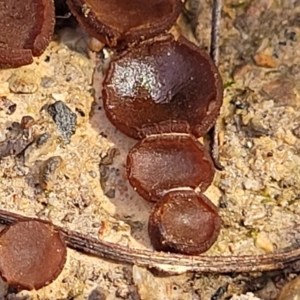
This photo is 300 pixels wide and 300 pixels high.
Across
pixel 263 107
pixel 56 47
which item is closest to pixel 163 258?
pixel 263 107

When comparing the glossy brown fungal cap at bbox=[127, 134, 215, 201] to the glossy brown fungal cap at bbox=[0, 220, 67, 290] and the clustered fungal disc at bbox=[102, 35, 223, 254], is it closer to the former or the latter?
the clustered fungal disc at bbox=[102, 35, 223, 254]

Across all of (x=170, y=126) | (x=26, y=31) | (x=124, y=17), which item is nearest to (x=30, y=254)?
(x=170, y=126)

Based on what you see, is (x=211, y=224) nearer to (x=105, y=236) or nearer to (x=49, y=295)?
(x=105, y=236)

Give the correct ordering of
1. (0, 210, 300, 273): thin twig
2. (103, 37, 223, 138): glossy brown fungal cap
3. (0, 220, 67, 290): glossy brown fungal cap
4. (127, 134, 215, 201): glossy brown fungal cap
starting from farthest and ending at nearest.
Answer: (103, 37, 223, 138): glossy brown fungal cap < (127, 134, 215, 201): glossy brown fungal cap < (0, 210, 300, 273): thin twig < (0, 220, 67, 290): glossy brown fungal cap

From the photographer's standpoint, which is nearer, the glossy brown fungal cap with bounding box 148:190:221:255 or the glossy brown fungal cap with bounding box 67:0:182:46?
the glossy brown fungal cap with bounding box 148:190:221:255

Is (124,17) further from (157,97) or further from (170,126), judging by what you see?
(170,126)

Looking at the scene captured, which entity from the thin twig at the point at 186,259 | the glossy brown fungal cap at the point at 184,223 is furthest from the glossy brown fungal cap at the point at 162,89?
the thin twig at the point at 186,259

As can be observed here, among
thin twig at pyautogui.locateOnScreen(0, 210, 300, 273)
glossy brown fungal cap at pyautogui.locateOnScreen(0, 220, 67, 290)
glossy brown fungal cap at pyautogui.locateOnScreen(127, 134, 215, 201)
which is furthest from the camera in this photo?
glossy brown fungal cap at pyautogui.locateOnScreen(127, 134, 215, 201)

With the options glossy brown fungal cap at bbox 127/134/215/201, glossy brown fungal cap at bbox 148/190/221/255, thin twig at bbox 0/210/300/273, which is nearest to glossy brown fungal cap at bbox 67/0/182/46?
glossy brown fungal cap at bbox 127/134/215/201
